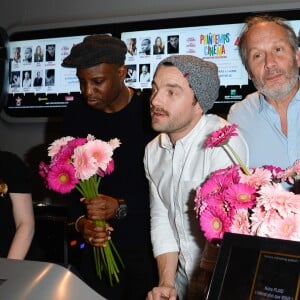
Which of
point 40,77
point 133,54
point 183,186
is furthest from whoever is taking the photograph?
point 40,77

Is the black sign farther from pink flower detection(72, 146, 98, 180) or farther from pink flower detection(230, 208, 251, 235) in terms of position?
pink flower detection(72, 146, 98, 180)

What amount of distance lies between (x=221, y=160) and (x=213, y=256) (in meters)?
0.44

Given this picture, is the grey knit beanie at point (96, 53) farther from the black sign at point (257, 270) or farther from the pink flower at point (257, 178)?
the black sign at point (257, 270)

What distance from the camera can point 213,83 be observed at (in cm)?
130

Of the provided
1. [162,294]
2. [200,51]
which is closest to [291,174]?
[162,294]

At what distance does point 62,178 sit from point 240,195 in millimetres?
736

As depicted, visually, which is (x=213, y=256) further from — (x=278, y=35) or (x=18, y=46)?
(x=18, y=46)

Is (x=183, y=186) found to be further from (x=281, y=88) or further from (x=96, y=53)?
(x=96, y=53)

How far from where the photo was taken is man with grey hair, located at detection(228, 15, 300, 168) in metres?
1.39

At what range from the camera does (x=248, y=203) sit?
72 cm

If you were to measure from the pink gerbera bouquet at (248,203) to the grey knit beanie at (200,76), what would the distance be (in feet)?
1.60

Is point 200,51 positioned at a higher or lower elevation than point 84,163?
higher

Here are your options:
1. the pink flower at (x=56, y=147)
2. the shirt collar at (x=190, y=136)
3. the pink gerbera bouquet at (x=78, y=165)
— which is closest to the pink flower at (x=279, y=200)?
the shirt collar at (x=190, y=136)

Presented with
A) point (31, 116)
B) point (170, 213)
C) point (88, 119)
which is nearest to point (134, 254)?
point (170, 213)
